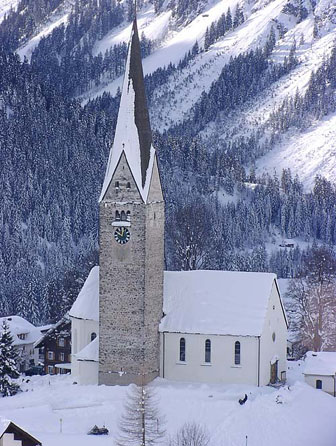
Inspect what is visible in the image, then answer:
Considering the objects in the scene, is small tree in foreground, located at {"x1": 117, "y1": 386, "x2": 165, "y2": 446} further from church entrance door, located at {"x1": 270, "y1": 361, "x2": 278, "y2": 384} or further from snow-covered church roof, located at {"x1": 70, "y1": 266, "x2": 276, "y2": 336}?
church entrance door, located at {"x1": 270, "y1": 361, "x2": 278, "y2": 384}

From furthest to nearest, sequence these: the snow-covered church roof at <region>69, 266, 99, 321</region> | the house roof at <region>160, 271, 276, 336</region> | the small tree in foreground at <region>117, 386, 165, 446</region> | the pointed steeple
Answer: the snow-covered church roof at <region>69, 266, 99, 321</region> < the house roof at <region>160, 271, 276, 336</region> < the pointed steeple < the small tree in foreground at <region>117, 386, 165, 446</region>

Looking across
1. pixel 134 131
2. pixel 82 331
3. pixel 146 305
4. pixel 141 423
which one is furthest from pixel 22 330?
pixel 141 423

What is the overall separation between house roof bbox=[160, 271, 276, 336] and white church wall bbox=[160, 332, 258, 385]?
0.55 meters

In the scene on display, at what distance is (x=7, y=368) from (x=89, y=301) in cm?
719

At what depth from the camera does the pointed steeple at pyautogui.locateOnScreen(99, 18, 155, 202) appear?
68.8 metres

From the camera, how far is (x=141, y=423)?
55906mm

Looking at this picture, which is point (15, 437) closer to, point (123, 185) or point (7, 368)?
point (7, 368)

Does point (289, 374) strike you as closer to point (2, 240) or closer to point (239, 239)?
point (2, 240)

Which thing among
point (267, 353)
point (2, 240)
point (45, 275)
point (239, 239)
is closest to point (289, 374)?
point (267, 353)

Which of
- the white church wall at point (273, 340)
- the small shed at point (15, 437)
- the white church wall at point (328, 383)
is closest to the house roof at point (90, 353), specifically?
the white church wall at point (273, 340)

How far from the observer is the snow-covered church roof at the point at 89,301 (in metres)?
74.5

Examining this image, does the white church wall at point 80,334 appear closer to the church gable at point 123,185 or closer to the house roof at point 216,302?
the house roof at point 216,302

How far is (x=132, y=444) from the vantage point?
55094mm

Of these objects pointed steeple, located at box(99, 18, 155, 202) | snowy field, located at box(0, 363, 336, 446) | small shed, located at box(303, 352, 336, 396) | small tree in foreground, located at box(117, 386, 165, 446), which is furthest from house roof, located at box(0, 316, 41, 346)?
small tree in foreground, located at box(117, 386, 165, 446)
